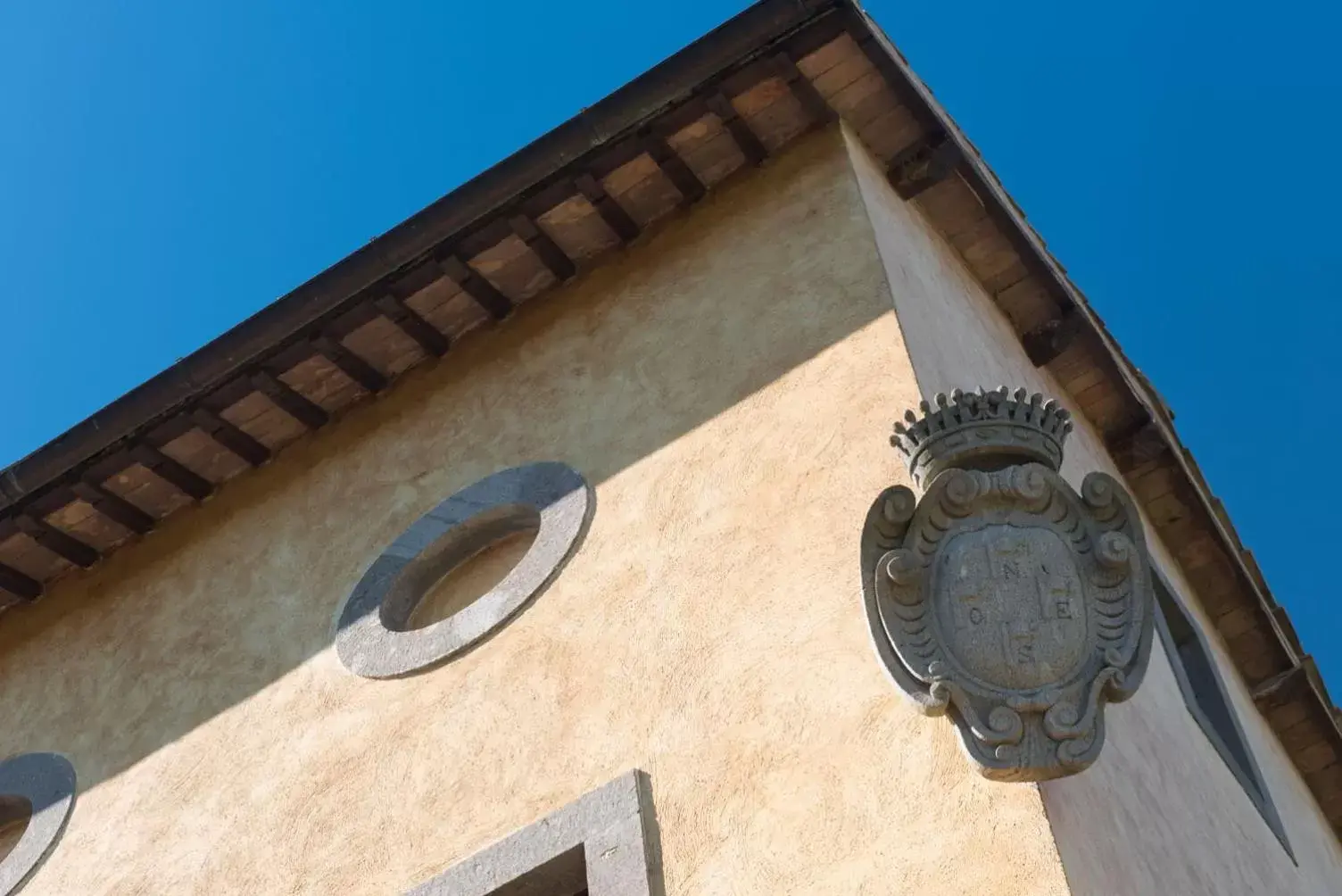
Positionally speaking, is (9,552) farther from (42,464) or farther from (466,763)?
(466,763)

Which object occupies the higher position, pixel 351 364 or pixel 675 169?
pixel 675 169

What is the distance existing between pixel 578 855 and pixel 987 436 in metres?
1.64

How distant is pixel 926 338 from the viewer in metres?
6.14

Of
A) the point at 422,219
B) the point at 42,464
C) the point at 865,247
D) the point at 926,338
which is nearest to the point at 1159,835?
the point at 926,338

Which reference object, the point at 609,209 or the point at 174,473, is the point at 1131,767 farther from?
the point at 174,473

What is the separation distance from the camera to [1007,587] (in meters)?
4.49

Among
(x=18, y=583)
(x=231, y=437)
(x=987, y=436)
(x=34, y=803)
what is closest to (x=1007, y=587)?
(x=987, y=436)

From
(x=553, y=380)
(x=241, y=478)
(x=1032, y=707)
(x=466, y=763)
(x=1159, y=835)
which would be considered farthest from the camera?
(x=241, y=478)

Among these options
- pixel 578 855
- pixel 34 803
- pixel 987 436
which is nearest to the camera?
pixel 987 436

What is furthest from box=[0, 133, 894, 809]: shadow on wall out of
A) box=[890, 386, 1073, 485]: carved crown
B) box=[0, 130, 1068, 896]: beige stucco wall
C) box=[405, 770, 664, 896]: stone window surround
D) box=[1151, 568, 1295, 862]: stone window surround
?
box=[1151, 568, 1295, 862]: stone window surround

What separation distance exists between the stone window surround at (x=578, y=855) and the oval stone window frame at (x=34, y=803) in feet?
6.04

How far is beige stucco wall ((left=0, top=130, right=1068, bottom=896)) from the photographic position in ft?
15.9

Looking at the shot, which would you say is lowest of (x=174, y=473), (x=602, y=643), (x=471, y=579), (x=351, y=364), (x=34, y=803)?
(x=602, y=643)

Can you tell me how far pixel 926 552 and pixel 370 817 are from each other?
2.14 m
